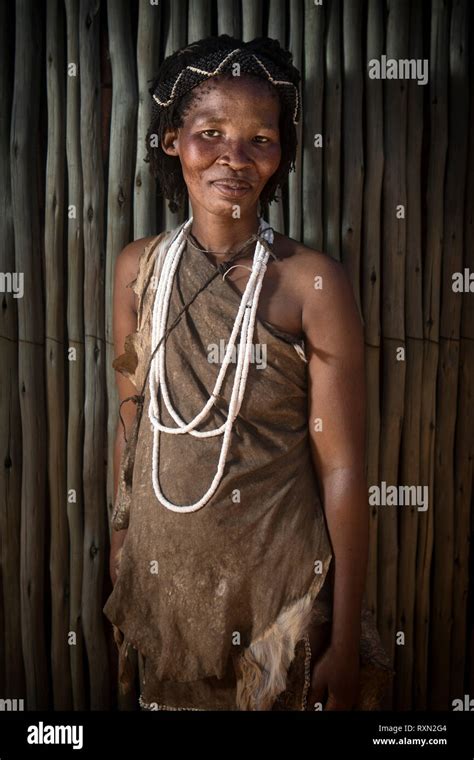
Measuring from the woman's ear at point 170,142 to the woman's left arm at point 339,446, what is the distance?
413 mm

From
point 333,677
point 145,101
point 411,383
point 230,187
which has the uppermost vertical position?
point 145,101

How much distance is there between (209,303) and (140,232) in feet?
1.85

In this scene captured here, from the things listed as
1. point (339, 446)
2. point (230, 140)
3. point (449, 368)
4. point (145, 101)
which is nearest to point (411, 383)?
point (449, 368)

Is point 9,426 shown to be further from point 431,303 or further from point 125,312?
point 431,303

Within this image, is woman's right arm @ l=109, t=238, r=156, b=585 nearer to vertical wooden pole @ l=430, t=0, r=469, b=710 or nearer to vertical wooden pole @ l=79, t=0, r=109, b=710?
vertical wooden pole @ l=79, t=0, r=109, b=710

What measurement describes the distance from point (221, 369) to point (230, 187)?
38cm

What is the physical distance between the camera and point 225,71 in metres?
1.56

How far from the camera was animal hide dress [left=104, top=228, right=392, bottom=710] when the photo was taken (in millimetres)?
1577

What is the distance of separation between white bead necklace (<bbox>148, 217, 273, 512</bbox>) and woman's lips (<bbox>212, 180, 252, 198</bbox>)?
0.12 m

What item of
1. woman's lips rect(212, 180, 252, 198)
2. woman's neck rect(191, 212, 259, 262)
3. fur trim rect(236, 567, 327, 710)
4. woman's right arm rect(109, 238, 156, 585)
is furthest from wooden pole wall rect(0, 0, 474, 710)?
fur trim rect(236, 567, 327, 710)

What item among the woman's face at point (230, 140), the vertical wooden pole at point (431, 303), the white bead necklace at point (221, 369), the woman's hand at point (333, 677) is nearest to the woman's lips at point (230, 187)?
the woman's face at point (230, 140)

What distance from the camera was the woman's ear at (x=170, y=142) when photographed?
1.69 m

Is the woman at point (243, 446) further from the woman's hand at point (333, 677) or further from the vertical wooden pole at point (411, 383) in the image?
the vertical wooden pole at point (411, 383)

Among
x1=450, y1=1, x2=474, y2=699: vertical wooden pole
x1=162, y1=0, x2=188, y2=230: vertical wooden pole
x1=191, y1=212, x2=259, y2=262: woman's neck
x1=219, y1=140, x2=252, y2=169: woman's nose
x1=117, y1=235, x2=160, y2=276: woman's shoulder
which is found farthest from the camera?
x1=450, y1=1, x2=474, y2=699: vertical wooden pole
